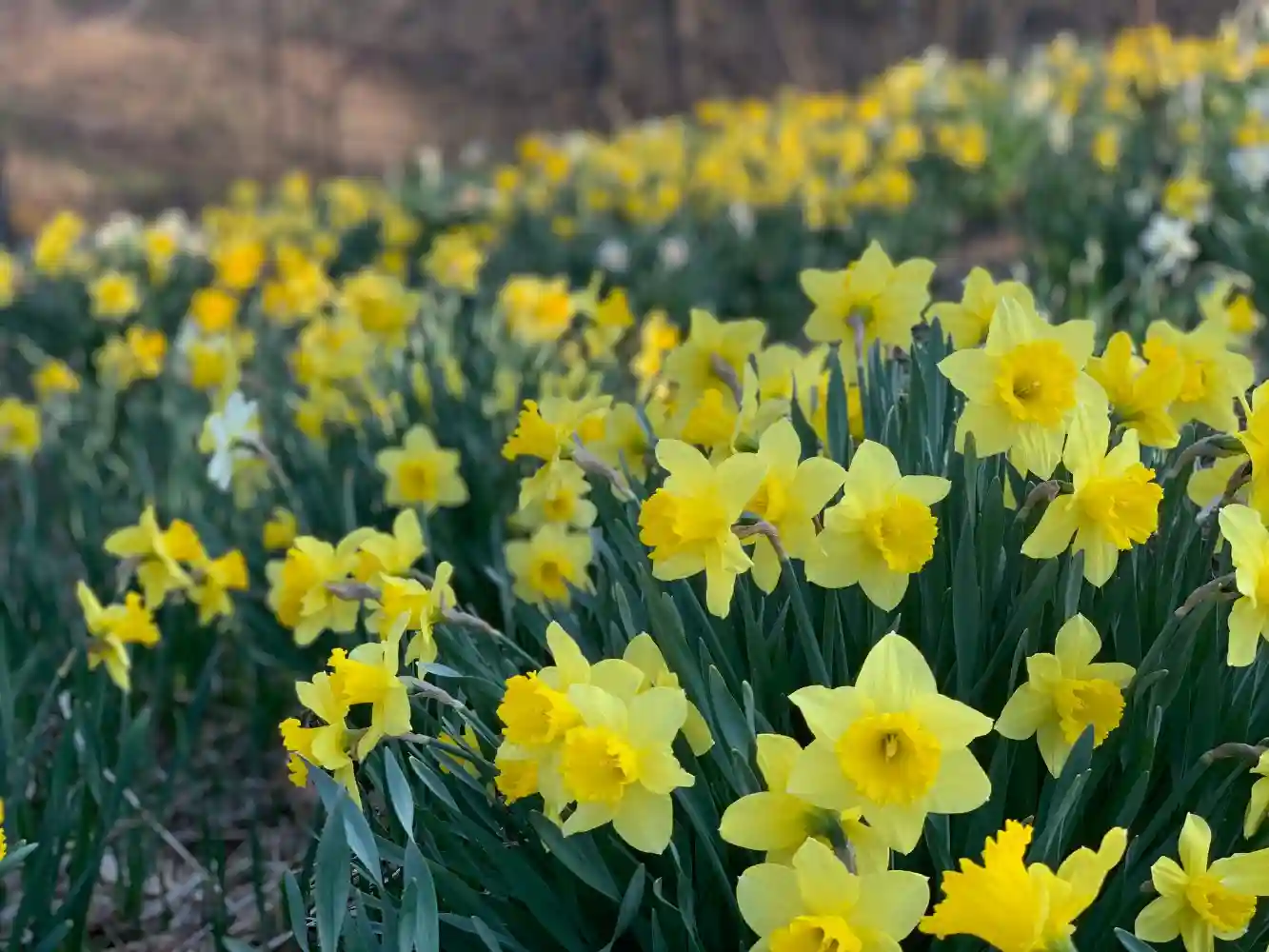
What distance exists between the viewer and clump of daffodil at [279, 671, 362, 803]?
102 cm

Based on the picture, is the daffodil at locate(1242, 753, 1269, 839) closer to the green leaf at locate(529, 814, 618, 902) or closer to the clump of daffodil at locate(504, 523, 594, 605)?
the green leaf at locate(529, 814, 618, 902)

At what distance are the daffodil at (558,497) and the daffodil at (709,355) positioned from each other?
20cm

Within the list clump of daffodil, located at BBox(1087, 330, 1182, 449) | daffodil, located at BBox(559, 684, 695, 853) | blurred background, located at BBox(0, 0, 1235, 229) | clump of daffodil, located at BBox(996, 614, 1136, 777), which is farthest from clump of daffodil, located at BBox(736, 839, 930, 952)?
blurred background, located at BBox(0, 0, 1235, 229)

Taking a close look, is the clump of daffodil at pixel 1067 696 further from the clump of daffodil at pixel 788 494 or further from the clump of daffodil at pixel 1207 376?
the clump of daffodil at pixel 1207 376

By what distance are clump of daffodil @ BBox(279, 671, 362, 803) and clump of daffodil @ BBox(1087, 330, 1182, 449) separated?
83cm

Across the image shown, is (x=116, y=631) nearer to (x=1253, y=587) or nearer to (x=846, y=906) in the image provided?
(x=846, y=906)

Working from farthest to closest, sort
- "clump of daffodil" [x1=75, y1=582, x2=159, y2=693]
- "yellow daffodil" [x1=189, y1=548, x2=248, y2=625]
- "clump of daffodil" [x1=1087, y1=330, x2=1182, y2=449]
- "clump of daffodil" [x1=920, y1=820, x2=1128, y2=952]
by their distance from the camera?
"yellow daffodil" [x1=189, y1=548, x2=248, y2=625]
"clump of daffodil" [x1=75, y1=582, x2=159, y2=693]
"clump of daffodil" [x1=1087, y1=330, x2=1182, y2=449]
"clump of daffodil" [x1=920, y1=820, x2=1128, y2=952]

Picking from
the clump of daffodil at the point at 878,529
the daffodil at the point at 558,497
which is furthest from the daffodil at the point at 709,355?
the clump of daffodil at the point at 878,529

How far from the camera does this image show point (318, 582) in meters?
1.38

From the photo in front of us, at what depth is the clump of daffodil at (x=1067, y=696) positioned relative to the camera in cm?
97

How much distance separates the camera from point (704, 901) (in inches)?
39.9

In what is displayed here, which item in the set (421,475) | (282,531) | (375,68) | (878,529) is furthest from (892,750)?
(375,68)

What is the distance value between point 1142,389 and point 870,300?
375mm

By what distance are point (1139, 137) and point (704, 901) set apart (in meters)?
4.77
